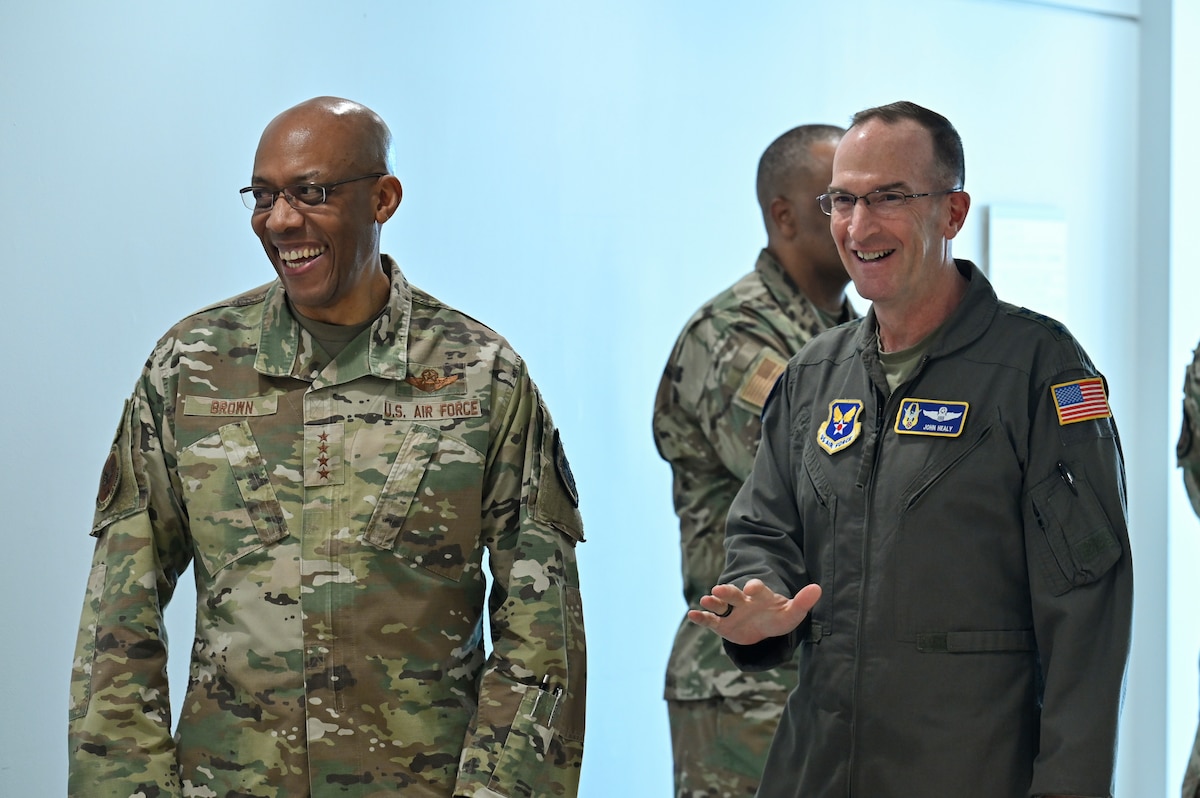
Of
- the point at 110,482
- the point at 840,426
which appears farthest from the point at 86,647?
the point at 840,426

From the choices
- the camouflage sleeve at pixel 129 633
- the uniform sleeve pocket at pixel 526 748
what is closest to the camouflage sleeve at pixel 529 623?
the uniform sleeve pocket at pixel 526 748

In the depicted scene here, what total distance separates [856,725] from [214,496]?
1051 millimetres

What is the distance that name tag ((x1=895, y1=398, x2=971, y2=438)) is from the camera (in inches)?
83.7

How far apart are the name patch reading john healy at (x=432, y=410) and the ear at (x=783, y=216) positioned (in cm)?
121

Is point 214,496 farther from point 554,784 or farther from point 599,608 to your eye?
point 599,608

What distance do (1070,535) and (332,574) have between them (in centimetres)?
110

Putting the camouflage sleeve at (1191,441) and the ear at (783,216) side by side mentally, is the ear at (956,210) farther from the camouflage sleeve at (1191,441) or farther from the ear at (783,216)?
the camouflage sleeve at (1191,441)

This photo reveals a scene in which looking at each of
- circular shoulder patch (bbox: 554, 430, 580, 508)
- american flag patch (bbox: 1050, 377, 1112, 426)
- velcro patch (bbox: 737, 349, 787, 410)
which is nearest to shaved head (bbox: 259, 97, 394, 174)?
circular shoulder patch (bbox: 554, 430, 580, 508)

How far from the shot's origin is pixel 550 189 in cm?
397

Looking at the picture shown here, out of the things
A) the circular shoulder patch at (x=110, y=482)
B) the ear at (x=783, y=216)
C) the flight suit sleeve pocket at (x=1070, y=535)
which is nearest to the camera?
the flight suit sleeve pocket at (x=1070, y=535)

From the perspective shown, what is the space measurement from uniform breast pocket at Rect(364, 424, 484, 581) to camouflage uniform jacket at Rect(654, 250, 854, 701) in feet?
2.69

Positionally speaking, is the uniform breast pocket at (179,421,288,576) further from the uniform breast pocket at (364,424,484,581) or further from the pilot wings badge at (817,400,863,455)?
the pilot wings badge at (817,400,863,455)

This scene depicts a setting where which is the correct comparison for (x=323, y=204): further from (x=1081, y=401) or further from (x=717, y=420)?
(x=1081, y=401)

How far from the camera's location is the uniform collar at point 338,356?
7.48 feet
